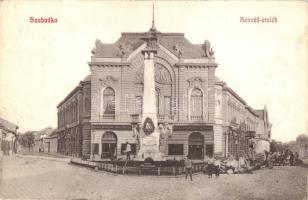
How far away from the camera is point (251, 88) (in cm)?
1177

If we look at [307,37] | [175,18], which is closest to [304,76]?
[307,37]

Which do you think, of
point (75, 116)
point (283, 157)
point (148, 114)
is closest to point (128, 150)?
point (148, 114)

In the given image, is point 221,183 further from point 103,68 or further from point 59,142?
point 59,142

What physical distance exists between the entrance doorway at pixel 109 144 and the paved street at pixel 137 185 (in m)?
0.73

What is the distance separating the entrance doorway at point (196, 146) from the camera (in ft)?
39.7

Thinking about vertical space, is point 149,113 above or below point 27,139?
above

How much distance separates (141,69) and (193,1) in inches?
76.9

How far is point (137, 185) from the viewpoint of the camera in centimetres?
1105

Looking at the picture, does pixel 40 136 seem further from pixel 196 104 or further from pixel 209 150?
pixel 209 150

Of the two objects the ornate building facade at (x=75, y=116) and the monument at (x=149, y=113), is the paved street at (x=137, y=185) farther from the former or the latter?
the ornate building facade at (x=75, y=116)

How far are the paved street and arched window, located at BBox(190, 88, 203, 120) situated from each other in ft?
4.36

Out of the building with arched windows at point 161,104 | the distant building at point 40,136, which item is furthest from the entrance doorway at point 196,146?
the distant building at point 40,136

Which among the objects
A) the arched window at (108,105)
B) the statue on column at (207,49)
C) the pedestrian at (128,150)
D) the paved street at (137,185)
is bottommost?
the paved street at (137,185)

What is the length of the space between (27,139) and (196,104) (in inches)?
161
